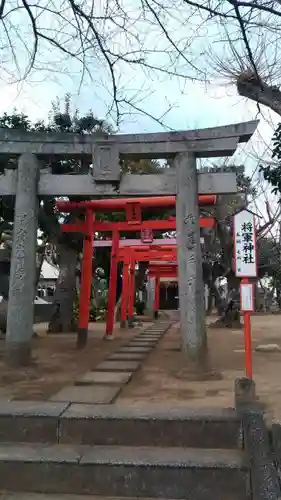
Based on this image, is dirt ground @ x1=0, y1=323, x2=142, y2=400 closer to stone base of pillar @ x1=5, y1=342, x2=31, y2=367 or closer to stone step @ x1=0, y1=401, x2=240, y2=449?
stone base of pillar @ x1=5, y1=342, x2=31, y2=367

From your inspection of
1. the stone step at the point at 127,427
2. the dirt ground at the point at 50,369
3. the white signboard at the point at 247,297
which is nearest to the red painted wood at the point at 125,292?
the dirt ground at the point at 50,369

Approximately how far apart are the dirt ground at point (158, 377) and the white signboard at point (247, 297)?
1.08 m

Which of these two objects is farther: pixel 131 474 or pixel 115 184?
pixel 115 184

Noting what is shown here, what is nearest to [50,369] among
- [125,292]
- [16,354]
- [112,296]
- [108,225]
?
[16,354]

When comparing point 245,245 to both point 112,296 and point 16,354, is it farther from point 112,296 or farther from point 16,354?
point 112,296

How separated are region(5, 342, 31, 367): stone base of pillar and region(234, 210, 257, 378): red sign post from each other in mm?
3544

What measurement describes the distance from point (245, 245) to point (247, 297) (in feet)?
2.32

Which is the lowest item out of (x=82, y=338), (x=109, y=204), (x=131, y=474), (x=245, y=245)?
(x=131, y=474)

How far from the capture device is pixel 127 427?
14.7 ft

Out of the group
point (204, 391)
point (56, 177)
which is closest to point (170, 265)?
point (56, 177)

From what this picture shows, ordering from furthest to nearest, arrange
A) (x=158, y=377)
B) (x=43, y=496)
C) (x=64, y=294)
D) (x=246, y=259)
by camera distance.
A: (x=64, y=294) < (x=158, y=377) < (x=246, y=259) < (x=43, y=496)

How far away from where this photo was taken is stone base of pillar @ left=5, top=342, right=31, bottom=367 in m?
7.47

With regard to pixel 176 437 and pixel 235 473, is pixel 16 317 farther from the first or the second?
pixel 235 473

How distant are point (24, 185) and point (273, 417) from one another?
205 inches
